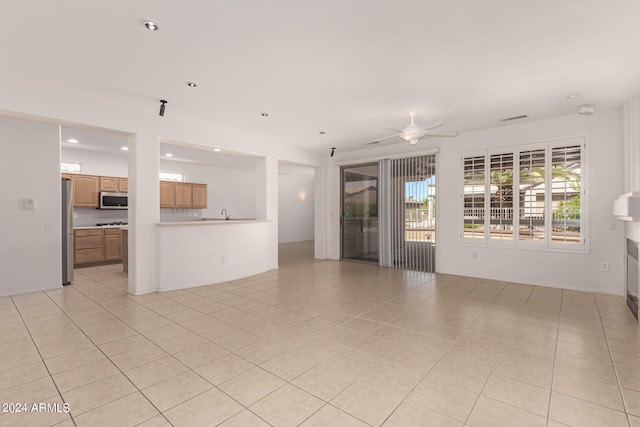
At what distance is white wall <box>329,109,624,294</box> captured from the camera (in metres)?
4.72

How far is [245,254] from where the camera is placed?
602 cm

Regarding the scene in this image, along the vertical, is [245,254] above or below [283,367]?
above

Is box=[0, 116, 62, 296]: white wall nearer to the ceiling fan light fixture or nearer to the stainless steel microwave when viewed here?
the stainless steel microwave

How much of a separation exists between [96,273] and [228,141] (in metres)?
4.05

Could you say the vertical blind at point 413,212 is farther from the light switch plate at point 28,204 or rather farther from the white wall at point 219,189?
the light switch plate at point 28,204

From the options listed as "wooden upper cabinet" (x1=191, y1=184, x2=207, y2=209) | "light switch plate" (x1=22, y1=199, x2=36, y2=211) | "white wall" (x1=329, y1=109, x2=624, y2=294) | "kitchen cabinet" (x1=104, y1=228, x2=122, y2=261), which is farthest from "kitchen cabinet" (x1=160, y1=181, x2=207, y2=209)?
"white wall" (x1=329, y1=109, x2=624, y2=294)

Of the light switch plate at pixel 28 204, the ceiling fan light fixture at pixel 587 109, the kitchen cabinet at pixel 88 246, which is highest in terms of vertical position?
the ceiling fan light fixture at pixel 587 109

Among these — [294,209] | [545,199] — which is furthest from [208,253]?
[294,209]

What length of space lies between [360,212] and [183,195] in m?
5.23

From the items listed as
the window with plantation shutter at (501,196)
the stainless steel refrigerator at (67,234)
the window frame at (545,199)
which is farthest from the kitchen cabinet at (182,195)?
the window with plantation shutter at (501,196)

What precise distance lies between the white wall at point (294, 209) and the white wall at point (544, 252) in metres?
6.95

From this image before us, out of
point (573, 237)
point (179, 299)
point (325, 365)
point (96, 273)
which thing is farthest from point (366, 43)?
point (96, 273)

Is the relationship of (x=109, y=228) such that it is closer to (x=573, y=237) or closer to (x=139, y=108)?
(x=139, y=108)

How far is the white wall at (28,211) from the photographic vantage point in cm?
452
